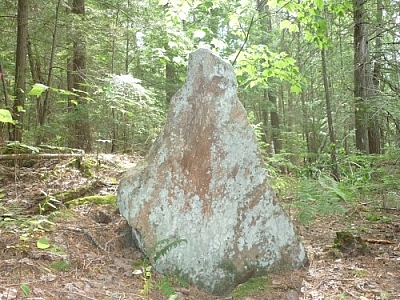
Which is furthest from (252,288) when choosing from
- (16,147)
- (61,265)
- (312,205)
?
(16,147)

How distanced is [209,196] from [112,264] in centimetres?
122

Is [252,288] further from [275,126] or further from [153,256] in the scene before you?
[275,126]

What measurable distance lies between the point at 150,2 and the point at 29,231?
9.87 meters

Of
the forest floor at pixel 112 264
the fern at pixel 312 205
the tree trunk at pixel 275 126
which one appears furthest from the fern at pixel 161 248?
the tree trunk at pixel 275 126

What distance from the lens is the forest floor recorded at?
3.18 m

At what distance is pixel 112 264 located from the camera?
3768 mm

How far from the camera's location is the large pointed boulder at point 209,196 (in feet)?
12.7

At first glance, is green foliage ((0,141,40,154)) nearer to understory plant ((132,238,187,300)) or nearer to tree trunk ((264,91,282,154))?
understory plant ((132,238,187,300))

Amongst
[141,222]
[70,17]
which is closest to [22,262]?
[141,222]

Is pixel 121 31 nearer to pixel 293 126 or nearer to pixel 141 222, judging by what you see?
pixel 141 222

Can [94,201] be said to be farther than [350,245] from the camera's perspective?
Yes

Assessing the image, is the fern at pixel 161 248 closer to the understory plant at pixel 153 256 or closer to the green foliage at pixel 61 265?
the understory plant at pixel 153 256

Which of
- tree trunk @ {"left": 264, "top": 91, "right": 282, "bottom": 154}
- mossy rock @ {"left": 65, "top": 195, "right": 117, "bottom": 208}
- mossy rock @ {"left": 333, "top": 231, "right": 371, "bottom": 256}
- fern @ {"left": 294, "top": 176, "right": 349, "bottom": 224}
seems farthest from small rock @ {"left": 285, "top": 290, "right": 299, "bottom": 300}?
tree trunk @ {"left": 264, "top": 91, "right": 282, "bottom": 154}

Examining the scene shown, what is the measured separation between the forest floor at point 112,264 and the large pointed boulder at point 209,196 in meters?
0.22
